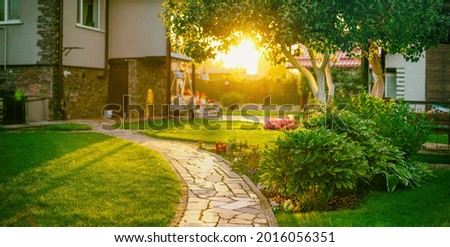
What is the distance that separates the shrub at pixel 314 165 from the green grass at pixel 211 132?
515cm

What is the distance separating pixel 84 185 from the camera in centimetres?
712

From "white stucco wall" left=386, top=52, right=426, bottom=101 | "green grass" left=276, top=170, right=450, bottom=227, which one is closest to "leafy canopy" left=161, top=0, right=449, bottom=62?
"green grass" left=276, top=170, right=450, bottom=227

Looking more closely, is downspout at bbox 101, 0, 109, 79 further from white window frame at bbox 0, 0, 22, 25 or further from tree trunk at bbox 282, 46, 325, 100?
tree trunk at bbox 282, 46, 325, 100

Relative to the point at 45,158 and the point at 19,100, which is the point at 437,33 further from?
the point at 19,100

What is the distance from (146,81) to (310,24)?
44.4 feet

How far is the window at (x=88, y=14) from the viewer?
18.4m

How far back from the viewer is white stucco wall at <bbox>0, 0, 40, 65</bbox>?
1708 cm

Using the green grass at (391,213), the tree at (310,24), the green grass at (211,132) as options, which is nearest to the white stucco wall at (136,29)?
the green grass at (211,132)

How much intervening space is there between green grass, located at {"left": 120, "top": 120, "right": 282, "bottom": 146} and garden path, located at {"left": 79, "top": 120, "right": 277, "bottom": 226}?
6.43 feet

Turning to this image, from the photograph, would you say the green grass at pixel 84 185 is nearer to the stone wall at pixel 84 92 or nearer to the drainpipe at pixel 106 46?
the stone wall at pixel 84 92

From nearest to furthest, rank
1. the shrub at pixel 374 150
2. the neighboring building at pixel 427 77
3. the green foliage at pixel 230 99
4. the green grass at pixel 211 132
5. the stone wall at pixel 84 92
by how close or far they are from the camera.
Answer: the shrub at pixel 374 150, the green grass at pixel 211 132, the neighboring building at pixel 427 77, the stone wall at pixel 84 92, the green foliage at pixel 230 99

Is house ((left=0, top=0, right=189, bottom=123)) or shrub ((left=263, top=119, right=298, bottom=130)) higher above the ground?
house ((left=0, top=0, right=189, bottom=123))

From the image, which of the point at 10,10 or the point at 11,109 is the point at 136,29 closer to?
the point at 10,10

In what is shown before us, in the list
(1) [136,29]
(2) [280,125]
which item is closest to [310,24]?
(2) [280,125]
